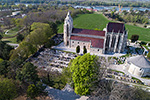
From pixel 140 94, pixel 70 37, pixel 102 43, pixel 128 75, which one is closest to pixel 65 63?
pixel 70 37

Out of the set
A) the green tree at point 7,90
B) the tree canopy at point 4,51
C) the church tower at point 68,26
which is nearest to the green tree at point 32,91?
the green tree at point 7,90

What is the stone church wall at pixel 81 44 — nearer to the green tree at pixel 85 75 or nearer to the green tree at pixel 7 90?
the green tree at pixel 85 75

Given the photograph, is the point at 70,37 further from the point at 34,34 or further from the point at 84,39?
the point at 34,34

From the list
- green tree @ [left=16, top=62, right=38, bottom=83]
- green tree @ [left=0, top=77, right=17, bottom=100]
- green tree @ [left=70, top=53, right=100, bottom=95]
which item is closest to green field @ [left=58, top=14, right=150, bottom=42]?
green tree @ [left=16, top=62, right=38, bottom=83]

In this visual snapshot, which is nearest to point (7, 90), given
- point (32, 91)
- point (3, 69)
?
point (32, 91)

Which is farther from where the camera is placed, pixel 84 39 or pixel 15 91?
pixel 84 39

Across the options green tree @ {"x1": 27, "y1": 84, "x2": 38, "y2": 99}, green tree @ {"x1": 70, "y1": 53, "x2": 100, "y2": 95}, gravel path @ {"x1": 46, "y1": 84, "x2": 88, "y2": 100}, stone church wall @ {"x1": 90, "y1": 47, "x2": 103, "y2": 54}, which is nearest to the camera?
green tree @ {"x1": 27, "y1": 84, "x2": 38, "y2": 99}

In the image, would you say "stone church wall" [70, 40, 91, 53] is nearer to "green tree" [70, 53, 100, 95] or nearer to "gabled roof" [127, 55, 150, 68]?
"gabled roof" [127, 55, 150, 68]
